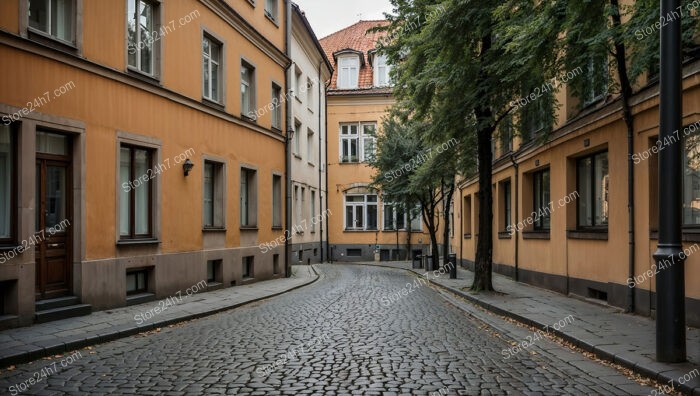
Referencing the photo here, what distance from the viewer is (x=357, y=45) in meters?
45.3

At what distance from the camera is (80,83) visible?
11914mm

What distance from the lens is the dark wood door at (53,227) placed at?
11125 mm

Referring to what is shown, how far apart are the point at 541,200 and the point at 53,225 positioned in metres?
13.6

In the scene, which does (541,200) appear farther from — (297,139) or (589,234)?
(297,139)

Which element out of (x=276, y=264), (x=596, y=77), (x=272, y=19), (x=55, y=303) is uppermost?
(x=272, y=19)

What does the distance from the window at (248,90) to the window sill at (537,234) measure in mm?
9673

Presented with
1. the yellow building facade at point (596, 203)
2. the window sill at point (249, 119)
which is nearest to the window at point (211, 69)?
the window sill at point (249, 119)

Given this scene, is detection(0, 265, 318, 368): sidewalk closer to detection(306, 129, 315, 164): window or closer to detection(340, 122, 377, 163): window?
detection(306, 129, 315, 164): window

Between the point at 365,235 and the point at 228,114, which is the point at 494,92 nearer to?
the point at 228,114

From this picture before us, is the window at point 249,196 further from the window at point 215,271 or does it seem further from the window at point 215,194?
the window at point 215,271

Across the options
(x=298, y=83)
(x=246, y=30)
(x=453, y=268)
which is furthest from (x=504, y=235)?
(x=298, y=83)

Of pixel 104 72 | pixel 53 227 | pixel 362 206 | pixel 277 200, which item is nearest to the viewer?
pixel 53 227

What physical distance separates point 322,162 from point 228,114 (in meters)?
19.9

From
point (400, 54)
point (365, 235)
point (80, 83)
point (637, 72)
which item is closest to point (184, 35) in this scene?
point (80, 83)
